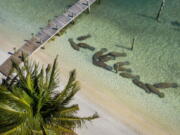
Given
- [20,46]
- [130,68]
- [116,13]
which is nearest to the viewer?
[130,68]

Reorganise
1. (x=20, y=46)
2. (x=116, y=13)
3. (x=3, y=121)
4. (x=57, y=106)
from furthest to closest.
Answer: (x=116, y=13) < (x=20, y=46) < (x=57, y=106) < (x=3, y=121)

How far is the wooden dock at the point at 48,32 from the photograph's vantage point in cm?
2255

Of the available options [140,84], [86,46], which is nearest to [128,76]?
[140,84]

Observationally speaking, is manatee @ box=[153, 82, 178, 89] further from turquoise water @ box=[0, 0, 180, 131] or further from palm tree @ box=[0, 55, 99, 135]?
palm tree @ box=[0, 55, 99, 135]

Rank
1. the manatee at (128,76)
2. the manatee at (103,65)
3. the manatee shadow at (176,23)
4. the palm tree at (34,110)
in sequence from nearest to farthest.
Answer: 1. the palm tree at (34,110)
2. the manatee at (128,76)
3. the manatee at (103,65)
4. the manatee shadow at (176,23)

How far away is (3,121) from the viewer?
12.6 metres

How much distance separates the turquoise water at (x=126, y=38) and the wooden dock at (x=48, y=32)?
2.44 ft

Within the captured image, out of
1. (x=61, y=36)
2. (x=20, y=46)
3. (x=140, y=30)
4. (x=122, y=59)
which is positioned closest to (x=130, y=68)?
(x=122, y=59)

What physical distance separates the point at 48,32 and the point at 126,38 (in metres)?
6.71

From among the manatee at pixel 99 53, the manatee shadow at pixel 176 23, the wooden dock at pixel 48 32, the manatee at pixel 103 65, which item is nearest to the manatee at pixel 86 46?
the manatee at pixel 99 53

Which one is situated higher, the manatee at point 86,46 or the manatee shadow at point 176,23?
the manatee shadow at point 176,23

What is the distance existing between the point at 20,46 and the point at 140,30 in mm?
10501

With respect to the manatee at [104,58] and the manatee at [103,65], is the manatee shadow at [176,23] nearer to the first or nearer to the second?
the manatee at [104,58]

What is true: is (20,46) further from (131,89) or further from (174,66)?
(174,66)
